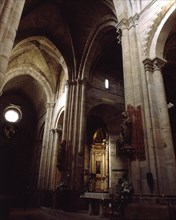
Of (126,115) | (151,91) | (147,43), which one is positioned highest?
(147,43)

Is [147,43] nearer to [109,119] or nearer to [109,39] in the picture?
[109,39]

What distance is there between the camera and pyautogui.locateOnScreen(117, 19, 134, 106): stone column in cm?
806

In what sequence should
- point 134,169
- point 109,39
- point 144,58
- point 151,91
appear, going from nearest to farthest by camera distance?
point 134,169 < point 151,91 < point 144,58 < point 109,39

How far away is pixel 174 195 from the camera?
18.9 ft

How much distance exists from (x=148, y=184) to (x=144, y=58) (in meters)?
4.92

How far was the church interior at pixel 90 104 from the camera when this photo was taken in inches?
262

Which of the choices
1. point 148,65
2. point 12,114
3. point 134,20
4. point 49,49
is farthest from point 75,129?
point 12,114

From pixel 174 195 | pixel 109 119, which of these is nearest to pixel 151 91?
pixel 174 195

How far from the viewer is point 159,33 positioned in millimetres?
8398

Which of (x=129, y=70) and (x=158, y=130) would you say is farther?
(x=129, y=70)

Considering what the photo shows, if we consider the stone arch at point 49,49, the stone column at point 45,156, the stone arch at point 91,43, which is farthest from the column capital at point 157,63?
the stone column at point 45,156

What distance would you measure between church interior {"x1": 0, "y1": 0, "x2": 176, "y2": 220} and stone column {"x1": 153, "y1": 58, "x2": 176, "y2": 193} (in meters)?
0.03

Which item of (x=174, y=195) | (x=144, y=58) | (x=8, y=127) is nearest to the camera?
(x=174, y=195)

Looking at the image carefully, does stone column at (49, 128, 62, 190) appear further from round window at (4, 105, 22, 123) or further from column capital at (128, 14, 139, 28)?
column capital at (128, 14, 139, 28)
